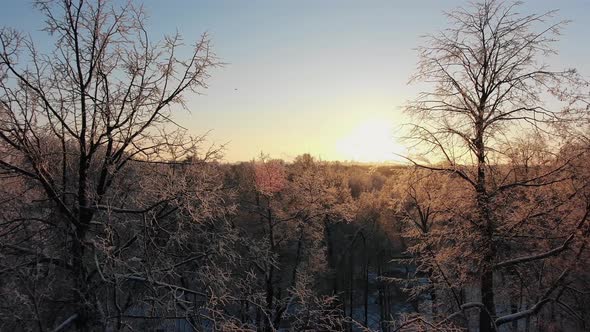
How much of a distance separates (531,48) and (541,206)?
3.46m

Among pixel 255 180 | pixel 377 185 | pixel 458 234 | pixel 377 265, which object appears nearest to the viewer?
pixel 458 234

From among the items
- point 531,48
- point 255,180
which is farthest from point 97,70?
point 255,180

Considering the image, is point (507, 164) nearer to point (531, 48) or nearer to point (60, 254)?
point (531, 48)

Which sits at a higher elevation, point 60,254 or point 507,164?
point 507,164

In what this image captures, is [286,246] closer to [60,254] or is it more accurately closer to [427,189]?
[427,189]

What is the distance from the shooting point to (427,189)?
12.2 meters

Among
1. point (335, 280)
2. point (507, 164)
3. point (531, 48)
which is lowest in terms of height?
point (335, 280)

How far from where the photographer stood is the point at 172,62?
9.01m

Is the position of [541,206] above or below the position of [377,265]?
above

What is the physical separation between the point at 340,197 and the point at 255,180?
8.30 m

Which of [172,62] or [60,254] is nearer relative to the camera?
[60,254]

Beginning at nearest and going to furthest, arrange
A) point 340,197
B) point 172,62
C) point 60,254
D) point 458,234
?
point 60,254 < point 172,62 < point 458,234 < point 340,197

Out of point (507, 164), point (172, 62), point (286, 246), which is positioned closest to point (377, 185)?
point (286, 246)

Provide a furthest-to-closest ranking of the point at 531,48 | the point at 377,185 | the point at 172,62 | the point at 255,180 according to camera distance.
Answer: the point at 377,185
the point at 255,180
the point at 531,48
the point at 172,62
